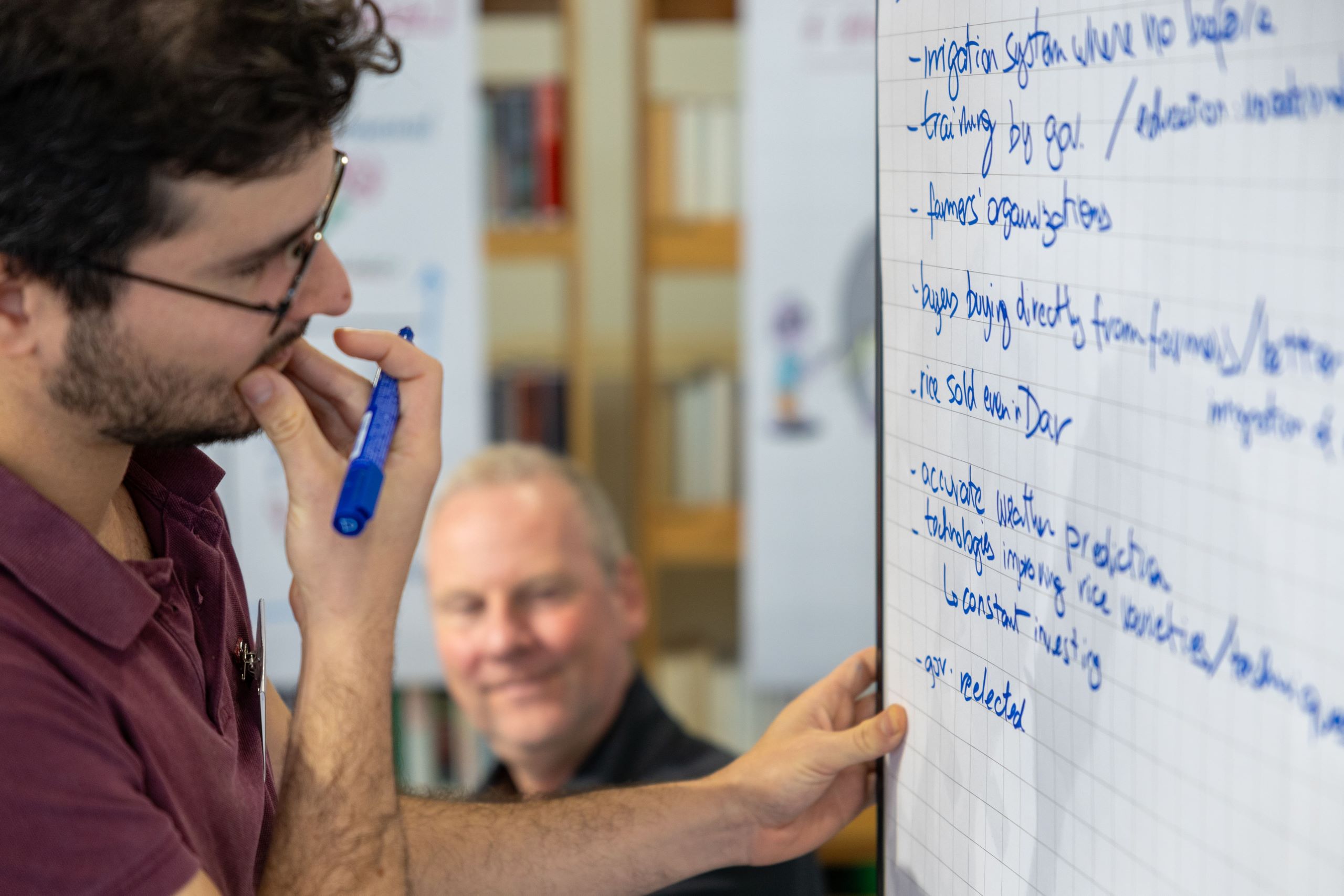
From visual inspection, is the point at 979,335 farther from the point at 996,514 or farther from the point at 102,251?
the point at 102,251

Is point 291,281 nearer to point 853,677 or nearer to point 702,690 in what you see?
point 853,677

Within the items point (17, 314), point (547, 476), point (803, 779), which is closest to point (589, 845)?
point (803, 779)

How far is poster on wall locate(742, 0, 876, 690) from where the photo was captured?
2.74 m

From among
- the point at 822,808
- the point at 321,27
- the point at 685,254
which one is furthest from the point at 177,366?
the point at 685,254

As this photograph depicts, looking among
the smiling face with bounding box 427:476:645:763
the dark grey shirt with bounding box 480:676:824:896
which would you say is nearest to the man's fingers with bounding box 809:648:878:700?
the dark grey shirt with bounding box 480:676:824:896

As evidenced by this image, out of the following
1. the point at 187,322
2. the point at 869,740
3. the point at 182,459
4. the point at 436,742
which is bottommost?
the point at 436,742

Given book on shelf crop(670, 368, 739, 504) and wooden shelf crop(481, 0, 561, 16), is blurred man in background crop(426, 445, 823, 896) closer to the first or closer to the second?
book on shelf crop(670, 368, 739, 504)

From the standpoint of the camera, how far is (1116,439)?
2.41 ft

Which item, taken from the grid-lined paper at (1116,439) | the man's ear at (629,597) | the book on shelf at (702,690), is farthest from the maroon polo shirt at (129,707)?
the book on shelf at (702,690)

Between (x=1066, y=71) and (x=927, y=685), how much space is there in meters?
0.46

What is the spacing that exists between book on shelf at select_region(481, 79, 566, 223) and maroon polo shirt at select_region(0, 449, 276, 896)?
81.2 inches

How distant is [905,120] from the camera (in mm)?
941

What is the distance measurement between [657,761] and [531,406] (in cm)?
144

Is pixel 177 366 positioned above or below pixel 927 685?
above
